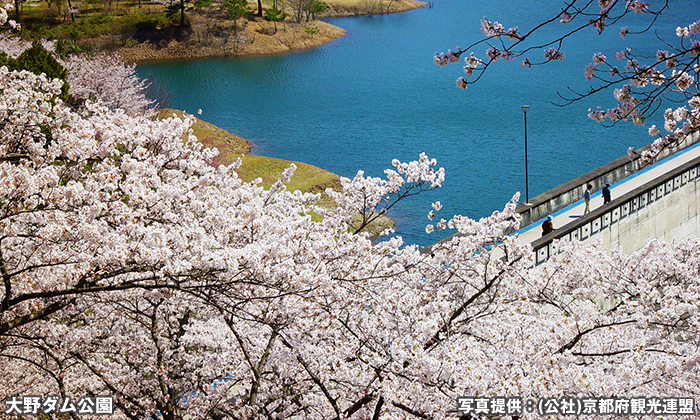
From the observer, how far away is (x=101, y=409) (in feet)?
20.4

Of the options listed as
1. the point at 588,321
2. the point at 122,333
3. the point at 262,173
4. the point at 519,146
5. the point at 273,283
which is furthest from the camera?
the point at 519,146

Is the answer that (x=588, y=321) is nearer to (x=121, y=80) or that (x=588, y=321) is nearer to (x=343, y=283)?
(x=343, y=283)

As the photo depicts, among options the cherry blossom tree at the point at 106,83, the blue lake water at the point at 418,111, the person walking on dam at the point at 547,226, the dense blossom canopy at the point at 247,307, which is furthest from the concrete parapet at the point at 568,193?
the cherry blossom tree at the point at 106,83

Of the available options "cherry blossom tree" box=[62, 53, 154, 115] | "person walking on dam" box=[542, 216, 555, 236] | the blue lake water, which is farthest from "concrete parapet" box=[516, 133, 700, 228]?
"cherry blossom tree" box=[62, 53, 154, 115]

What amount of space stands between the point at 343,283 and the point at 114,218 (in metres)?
2.35

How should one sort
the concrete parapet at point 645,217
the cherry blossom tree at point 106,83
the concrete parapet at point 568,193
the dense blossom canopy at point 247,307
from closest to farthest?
the dense blossom canopy at point 247,307
the concrete parapet at point 645,217
the concrete parapet at point 568,193
the cherry blossom tree at point 106,83

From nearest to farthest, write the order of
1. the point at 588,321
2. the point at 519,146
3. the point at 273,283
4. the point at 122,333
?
the point at 273,283, the point at 588,321, the point at 122,333, the point at 519,146

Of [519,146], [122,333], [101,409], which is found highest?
[519,146]

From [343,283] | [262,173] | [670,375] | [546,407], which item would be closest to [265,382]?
[343,283]

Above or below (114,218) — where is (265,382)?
below

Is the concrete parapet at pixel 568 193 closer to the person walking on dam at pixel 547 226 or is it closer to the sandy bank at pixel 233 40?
the person walking on dam at pixel 547 226

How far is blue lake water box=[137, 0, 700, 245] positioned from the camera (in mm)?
27344

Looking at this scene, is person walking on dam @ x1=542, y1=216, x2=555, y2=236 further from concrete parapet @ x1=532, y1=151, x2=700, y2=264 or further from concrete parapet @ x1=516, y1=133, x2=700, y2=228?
concrete parapet @ x1=516, y1=133, x2=700, y2=228

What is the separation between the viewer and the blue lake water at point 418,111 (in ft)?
89.7
